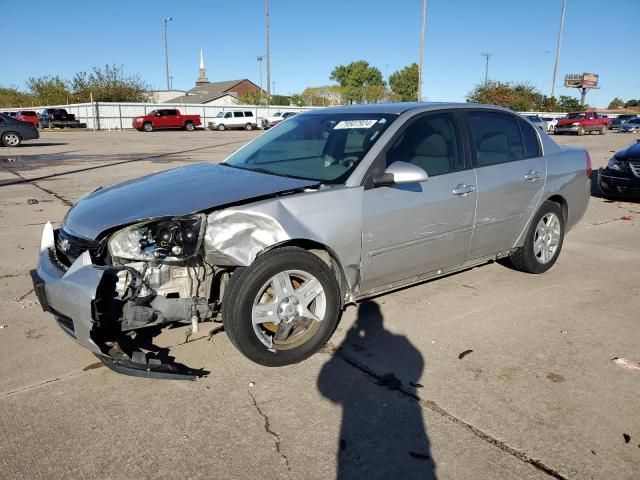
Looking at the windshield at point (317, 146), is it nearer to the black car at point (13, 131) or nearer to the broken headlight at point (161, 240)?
the broken headlight at point (161, 240)

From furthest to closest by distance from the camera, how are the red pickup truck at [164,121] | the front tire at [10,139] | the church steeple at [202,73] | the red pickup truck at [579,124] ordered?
the church steeple at [202,73] < the red pickup truck at [164,121] < the red pickup truck at [579,124] < the front tire at [10,139]

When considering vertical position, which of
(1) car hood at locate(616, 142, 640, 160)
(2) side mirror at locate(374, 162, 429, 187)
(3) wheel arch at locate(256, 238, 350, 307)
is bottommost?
(3) wheel arch at locate(256, 238, 350, 307)

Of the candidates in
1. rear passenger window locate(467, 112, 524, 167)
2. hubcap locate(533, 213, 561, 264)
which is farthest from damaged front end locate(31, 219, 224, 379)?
hubcap locate(533, 213, 561, 264)

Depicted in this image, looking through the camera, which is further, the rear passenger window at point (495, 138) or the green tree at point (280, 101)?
the green tree at point (280, 101)

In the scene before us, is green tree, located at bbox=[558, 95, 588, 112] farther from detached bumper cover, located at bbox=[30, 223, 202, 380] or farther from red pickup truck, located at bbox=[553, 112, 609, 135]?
detached bumper cover, located at bbox=[30, 223, 202, 380]

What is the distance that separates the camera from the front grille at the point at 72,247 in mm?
3096

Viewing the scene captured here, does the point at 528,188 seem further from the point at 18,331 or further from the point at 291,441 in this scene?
the point at 18,331

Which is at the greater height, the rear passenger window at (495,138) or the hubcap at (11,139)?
the rear passenger window at (495,138)

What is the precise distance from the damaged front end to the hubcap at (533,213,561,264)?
133 inches

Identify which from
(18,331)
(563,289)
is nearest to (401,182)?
(563,289)

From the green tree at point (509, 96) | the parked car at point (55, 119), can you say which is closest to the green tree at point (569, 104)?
the green tree at point (509, 96)

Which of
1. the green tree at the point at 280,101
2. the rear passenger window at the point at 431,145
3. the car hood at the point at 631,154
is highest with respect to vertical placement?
the green tree at the point at 280,101

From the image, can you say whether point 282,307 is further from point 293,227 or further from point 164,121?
point 164,121

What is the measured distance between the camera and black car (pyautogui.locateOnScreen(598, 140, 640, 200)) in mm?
9531
